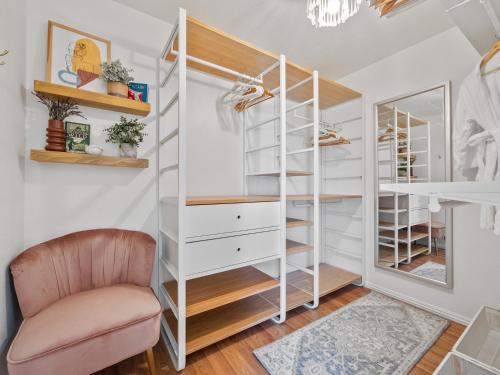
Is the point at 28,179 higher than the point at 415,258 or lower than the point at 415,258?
higher

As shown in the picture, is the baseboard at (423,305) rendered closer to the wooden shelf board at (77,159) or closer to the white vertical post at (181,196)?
the white vertical post at (181,196)

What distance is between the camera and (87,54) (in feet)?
5.17

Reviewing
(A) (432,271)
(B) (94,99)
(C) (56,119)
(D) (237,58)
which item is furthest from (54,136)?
(A) (432,271)

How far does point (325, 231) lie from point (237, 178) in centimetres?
157

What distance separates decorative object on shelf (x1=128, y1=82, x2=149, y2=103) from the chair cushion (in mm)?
1387

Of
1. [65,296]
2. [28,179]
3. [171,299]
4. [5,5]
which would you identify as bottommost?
[171,299]

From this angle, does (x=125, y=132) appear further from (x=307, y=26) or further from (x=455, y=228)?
(x=455, y=228)

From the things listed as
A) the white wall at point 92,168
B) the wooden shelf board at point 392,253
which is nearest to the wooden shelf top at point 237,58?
the white wall at point 92,168

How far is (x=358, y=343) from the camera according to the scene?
5.31 feet

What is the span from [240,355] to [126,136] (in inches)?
68.5

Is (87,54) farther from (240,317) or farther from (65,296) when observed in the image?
(240,317)

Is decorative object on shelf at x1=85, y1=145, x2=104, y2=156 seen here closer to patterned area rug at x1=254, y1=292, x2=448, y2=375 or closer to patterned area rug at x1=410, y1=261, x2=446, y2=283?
patterned area rug at x1=254, y1=292, x2=448, y2=375

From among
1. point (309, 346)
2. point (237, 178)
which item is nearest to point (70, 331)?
point (309, 346)

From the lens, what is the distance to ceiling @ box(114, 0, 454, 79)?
1.72m
